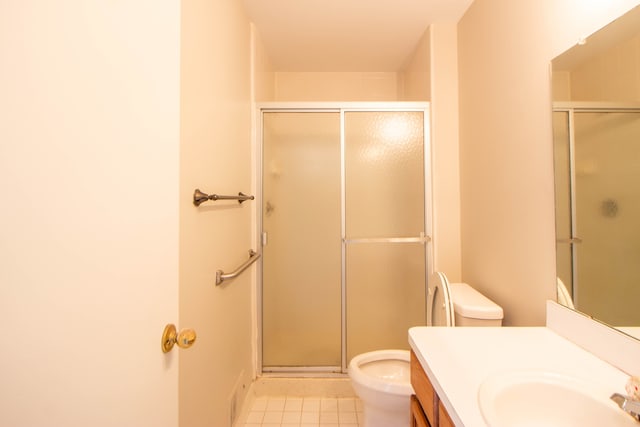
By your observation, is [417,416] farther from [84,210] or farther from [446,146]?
[446,146]

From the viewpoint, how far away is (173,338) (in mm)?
590

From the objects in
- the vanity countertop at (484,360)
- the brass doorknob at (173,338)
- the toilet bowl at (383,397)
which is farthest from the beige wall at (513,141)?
the brass doorknob at (173,338)

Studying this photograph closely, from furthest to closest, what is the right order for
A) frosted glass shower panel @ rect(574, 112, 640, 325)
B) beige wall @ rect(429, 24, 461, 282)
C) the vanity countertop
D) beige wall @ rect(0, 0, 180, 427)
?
beige wall @ rect(429, 24, 461, 282) < frosted glass shower panel @ rect(574, 112, 640, 325) < the vanity countertop < beige wall @ rect(0, 0, 180, 427)

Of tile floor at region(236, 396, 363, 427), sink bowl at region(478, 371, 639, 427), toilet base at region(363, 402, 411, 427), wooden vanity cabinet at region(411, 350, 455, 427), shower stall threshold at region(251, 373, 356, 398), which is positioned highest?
sink bowl at region(478, 371, 639, 427)

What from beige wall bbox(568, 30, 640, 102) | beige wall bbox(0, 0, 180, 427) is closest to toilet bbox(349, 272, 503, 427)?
beige wall bbox(568, 30, 640, 102)

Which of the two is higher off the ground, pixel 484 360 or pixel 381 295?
pixel 484 360

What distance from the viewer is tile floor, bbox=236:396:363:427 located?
1.67 meters

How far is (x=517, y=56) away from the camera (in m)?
1.27

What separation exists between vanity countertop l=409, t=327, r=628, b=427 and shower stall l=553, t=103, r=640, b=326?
6.1 inches

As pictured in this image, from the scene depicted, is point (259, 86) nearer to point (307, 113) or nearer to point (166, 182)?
point (307, 113)

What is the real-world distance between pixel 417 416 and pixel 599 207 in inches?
34.8

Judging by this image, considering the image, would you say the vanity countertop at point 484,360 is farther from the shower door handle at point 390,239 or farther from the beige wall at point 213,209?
the shower door handle at point 390,239

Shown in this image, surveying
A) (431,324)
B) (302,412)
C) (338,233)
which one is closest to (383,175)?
(338,233)

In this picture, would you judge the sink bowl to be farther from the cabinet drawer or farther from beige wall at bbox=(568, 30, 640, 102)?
beige wall at bbox=(568, 30, 640, 102)
